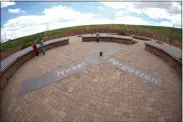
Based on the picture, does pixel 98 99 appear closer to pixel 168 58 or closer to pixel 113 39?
pixel 168 58

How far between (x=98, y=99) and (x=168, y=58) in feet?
19.4

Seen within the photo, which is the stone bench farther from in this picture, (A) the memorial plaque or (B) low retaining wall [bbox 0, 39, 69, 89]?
(A) the memorial plaque

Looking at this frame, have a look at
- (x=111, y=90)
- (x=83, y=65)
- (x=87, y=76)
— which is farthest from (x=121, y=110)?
(x=83, y=65)

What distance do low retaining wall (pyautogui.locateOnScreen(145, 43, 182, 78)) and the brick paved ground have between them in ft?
0.96

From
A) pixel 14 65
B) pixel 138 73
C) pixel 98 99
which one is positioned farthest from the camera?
pixel 14 65

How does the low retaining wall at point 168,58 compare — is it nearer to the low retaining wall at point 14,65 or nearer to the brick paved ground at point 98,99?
the brick paved ground at point 98,99

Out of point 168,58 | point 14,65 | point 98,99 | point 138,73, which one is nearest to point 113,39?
point 168,58

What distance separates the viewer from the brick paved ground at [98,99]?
5273 millimetres

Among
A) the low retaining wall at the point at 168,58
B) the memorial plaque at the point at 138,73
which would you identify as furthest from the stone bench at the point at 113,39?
the memorial plaque at the point at 138,73

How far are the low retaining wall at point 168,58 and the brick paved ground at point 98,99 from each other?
0.96 feet

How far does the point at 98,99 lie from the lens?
5.93 m

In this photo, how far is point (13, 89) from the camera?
282 inches

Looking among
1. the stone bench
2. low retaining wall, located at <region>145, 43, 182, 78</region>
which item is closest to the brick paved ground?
low retaining wall, located at <region>145, 43, 182, 78</region>

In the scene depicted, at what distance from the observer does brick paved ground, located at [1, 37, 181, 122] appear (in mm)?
5273
